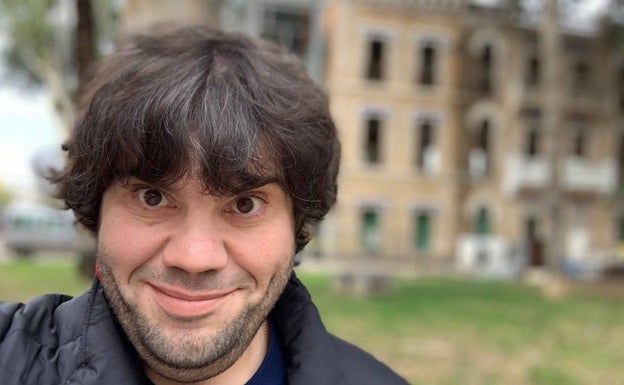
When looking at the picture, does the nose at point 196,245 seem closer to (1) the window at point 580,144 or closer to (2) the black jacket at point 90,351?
(2) the black jacket at point 90,351

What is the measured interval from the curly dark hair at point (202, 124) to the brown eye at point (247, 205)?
0.12ft

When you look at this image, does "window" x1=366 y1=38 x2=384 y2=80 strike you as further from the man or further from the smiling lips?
the smiling lips

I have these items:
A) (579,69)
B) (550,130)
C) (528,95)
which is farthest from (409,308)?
(579,69)

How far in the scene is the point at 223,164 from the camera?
1.29 meters

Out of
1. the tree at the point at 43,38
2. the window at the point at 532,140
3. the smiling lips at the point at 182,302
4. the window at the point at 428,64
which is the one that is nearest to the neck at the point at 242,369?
the smiling lips at the point at 182,302

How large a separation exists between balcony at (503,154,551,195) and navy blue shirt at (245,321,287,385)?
886 inches

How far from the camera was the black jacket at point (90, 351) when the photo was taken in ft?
4.17

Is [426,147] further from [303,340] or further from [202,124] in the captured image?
[202,124]

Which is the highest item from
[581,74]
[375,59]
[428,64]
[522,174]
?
[375,59]

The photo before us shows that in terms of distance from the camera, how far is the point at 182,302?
1285 millimetres

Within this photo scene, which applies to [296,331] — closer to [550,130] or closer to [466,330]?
[466,330]

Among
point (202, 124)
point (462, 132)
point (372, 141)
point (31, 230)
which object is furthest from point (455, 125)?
point (202, 124)

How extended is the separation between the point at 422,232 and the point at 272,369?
22015mm

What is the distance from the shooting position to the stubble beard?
1.27 meters
